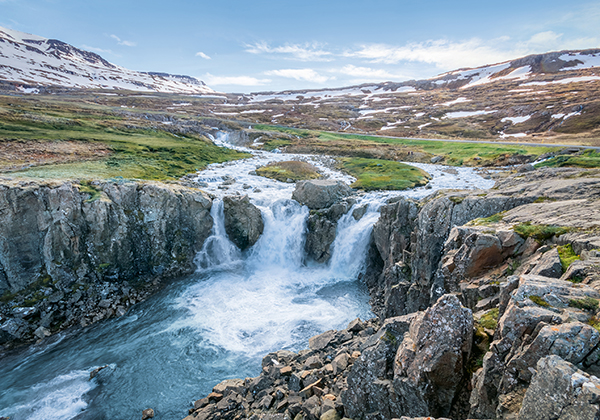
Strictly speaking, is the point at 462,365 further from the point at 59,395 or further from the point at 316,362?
the point at 59,395

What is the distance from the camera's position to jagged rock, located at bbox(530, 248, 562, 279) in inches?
369

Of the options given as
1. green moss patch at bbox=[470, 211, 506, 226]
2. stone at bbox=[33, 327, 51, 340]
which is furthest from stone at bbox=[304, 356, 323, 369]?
stone at bbox=[33, 327, 51, 340]

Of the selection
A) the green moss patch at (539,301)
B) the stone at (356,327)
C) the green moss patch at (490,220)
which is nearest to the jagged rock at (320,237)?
the stone at (356,327)

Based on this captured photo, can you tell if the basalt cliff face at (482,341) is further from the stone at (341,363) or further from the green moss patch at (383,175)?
the green moss patch at (383,175)

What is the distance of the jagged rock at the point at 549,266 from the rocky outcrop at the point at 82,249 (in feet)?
98.1

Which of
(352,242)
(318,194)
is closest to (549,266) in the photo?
(352,242)

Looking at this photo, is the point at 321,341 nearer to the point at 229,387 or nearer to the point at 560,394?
the point at 229,387

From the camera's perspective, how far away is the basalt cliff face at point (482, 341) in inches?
253

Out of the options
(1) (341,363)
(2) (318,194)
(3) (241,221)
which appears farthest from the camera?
(2) (318,194)

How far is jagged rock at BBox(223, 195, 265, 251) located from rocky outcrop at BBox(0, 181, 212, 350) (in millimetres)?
4698

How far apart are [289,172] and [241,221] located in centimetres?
1908

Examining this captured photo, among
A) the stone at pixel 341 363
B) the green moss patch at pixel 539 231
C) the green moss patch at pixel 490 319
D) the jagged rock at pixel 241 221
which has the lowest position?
the stone at pixel 341 363

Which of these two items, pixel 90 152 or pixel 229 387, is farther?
pixel 90 152

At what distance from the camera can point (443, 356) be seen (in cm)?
855
